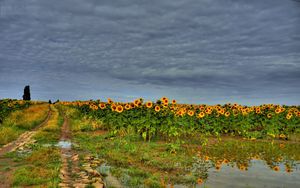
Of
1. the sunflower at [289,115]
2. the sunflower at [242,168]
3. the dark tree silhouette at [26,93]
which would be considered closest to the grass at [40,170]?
the sunflower at [242,168]

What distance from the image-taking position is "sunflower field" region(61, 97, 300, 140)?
17.5 meters

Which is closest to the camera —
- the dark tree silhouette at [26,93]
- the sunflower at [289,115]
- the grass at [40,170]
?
the grass at [40,170]

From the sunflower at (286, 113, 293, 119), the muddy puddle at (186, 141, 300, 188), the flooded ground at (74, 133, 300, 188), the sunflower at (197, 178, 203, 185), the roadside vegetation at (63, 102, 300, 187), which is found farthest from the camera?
the sunflower at (286, 113, 293, 119)

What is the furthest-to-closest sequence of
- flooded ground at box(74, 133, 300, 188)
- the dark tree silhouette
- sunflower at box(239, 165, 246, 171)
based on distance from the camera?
1. the dark tree silhouette
2. sunflower at box(239, 165, 246, 171)
3. flooded ground at box(74, 133, 300, 188)

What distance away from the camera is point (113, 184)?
8352 millimetres

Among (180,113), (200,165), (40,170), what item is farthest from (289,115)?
(40,170)

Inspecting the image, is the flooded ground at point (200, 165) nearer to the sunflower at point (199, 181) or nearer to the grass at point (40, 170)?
the sunflower at point (199, 181)

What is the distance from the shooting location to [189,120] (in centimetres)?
2044

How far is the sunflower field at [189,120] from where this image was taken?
17.5 m

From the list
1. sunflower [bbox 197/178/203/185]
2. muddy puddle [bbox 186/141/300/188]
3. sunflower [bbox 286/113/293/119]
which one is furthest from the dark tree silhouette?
sunflower [bbox 197/178/203/185]

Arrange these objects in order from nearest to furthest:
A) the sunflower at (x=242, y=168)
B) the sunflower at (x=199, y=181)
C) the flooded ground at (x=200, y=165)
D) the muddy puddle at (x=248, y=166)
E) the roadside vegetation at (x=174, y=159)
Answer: the sunflower at (x=199, y=181) → the flooded ground at (x=200, y=165) → the muddy puddle at (x=248, y=166) → the roadside vegetation at (x=174, y=159) → the sunflower at (x=242, y=168)

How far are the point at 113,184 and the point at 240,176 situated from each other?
3.41m

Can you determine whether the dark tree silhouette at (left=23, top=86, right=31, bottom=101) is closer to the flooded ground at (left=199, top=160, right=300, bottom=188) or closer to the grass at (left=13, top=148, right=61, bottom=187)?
the grass at (left=13, top=148, right=61, bottom=187)

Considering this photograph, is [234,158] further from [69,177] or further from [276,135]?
[276,135]
